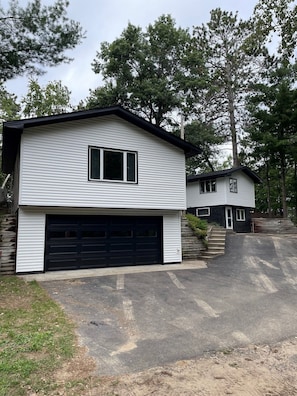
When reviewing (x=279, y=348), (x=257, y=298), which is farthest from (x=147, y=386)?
(x=257, y=298)

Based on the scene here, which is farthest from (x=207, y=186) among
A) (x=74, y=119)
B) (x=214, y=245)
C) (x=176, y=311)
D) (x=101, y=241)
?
(x=176, y=311)

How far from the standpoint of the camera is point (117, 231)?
38.7ft

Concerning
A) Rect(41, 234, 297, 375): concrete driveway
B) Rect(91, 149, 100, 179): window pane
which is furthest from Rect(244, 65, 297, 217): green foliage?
Rect(91, 149, 100, 179): window pane

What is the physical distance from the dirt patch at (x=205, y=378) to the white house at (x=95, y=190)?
6.89 meters

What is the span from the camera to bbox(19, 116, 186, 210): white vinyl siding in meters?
9.98

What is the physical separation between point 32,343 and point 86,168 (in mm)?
7336

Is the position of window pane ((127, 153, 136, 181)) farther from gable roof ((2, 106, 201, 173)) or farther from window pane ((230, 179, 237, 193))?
window pane ((230, 179, 237, 193))

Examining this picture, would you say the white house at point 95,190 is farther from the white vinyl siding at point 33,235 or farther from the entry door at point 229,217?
the entry door at point 229,217

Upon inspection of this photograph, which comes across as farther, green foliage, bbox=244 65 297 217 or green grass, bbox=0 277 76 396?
green foliage, bbox=244 65 297 217

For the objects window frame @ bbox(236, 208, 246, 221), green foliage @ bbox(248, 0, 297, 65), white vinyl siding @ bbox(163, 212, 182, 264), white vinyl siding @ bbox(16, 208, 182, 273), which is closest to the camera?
white vinyl siding @ bbox(16, 208, 182, 273)

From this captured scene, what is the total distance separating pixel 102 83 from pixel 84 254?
2037cm

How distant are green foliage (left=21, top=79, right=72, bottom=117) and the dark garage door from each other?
64.6ft

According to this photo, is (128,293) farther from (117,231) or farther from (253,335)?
(117,231)

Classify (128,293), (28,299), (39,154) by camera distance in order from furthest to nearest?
(39,154), (128,293), (28,299)
